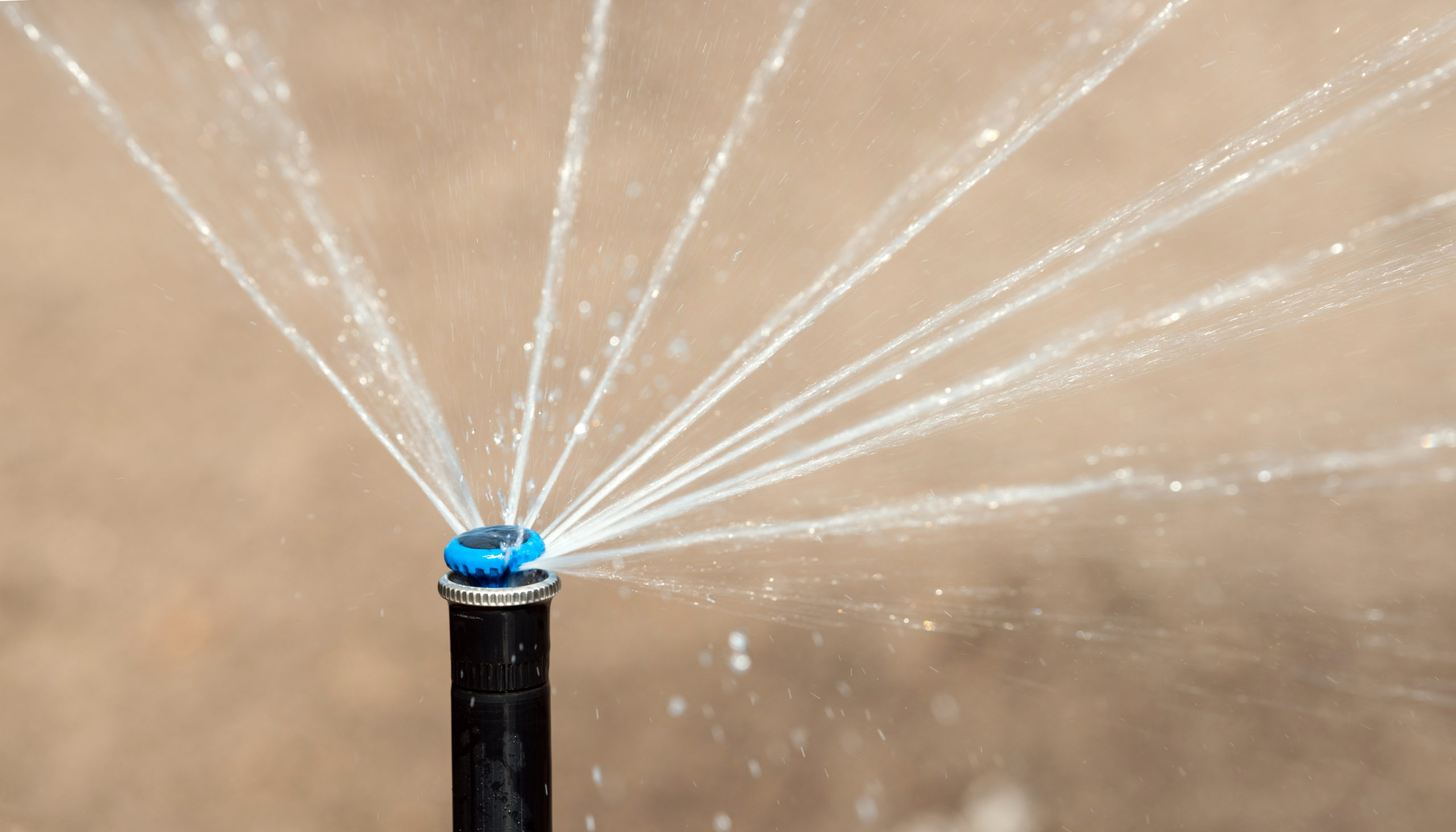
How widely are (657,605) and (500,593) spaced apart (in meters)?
2.12

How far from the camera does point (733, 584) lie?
12.7ft

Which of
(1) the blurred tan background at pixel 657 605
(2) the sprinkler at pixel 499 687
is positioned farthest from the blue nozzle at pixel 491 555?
(1) the blurred tan background at pixel 657 605

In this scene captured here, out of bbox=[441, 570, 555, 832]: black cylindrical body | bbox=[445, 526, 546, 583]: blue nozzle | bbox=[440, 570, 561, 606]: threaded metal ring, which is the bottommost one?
bbox=[441, 570, 555, 832]: black cylindrical body

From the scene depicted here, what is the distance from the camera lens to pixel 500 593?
1711mm

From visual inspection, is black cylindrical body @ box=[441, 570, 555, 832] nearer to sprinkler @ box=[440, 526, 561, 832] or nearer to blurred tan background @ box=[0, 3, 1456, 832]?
sprinkler @ box=[440, 526, 561, 832]

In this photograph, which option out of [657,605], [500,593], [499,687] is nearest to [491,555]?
[500,593]

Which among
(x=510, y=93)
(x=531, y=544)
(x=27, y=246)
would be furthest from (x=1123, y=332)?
(x=27, y=246)

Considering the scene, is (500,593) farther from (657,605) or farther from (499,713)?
(657,605)

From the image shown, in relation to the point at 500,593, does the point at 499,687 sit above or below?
below

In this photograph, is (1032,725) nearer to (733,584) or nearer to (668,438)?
(733,584)

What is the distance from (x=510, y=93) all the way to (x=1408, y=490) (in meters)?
3.53

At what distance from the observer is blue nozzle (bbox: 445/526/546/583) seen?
175 cm

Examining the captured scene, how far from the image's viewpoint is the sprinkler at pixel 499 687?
5.66 feet

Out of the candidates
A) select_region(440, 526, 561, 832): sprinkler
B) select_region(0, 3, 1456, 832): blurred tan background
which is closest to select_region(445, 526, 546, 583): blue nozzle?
select_region(440, 526, 561, 832): sprinkler
